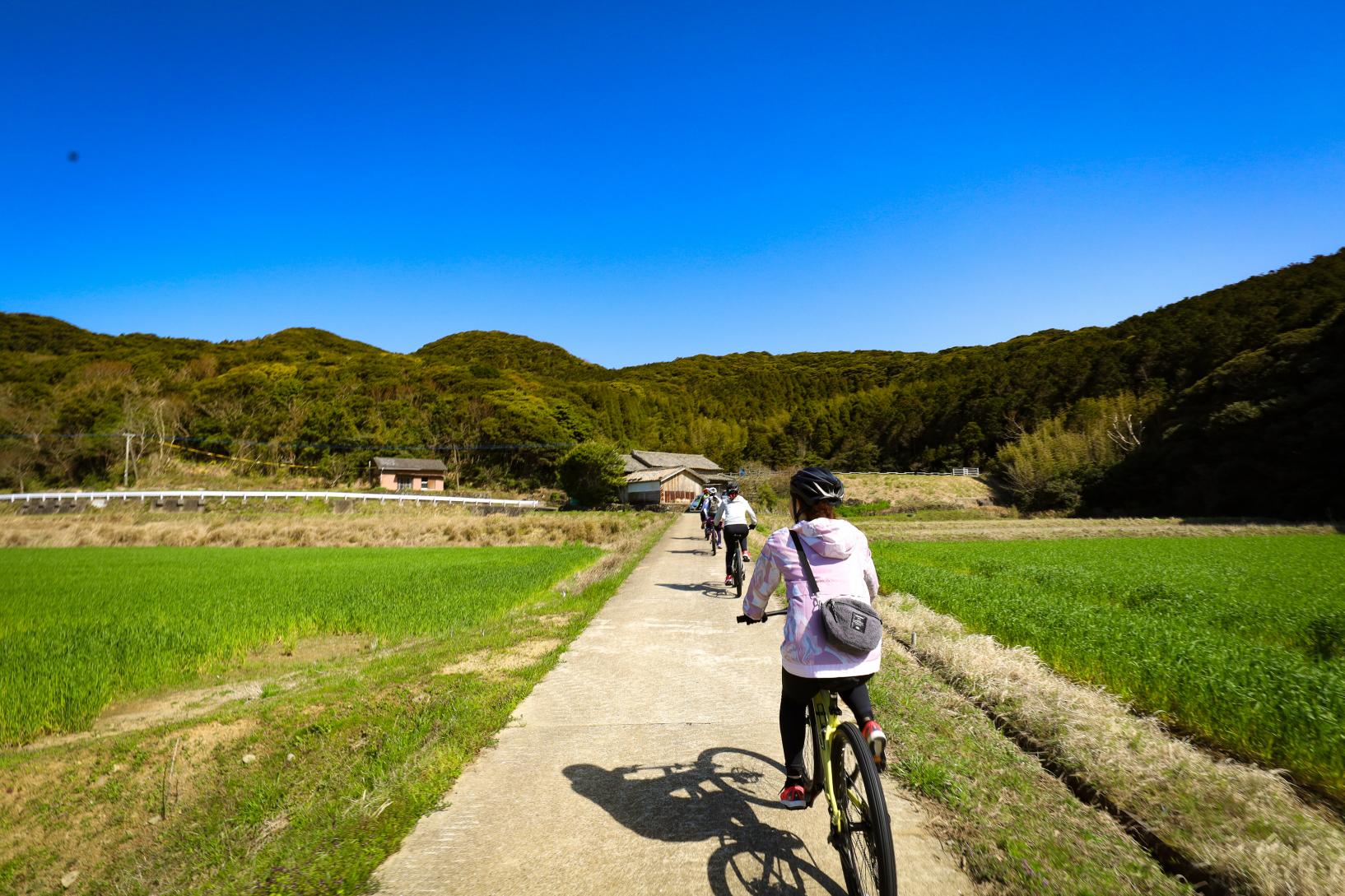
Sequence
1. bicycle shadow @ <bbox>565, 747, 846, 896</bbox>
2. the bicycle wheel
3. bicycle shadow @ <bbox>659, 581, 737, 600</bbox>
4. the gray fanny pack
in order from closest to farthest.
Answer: the bicycle wheel, the gray fanny pack, bicycle shadow @ <bbox>565, 747, 846, 896</bbox>, bicycle shadow @ <bbox>659, 581, 737, 600</bbox>

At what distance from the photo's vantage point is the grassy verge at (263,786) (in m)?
3.03

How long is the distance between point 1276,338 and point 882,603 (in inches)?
2054

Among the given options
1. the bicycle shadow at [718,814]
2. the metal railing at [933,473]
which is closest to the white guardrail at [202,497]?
the metal railing at [933,473]

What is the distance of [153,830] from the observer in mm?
3906

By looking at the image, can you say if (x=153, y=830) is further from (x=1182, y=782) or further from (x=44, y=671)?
(x=1182, y=782)

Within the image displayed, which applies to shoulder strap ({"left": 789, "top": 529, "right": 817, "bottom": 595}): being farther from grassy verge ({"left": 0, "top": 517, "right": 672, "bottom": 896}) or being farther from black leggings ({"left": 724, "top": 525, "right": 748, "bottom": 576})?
black leggings ({"left": 724, "top": 525, "right": 748, "bottom": 576})

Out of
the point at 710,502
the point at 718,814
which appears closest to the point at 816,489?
the point at 718,814

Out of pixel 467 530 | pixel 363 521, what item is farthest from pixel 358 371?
pixel 467 530

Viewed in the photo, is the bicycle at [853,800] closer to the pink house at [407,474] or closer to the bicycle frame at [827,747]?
the bicycle frame at [827,747]

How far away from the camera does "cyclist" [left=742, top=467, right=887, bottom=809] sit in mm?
2594

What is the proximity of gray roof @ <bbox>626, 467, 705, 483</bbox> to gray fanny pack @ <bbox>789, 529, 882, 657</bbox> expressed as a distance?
53.9 meters

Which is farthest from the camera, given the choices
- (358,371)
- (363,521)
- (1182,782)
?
(358,371)

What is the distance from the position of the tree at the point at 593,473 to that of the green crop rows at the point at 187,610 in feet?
91.0

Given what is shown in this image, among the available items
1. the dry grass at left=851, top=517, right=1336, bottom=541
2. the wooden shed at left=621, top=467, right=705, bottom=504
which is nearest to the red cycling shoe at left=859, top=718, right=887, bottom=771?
the dry grass at left=851, top=517, right=1336, bottom=541
